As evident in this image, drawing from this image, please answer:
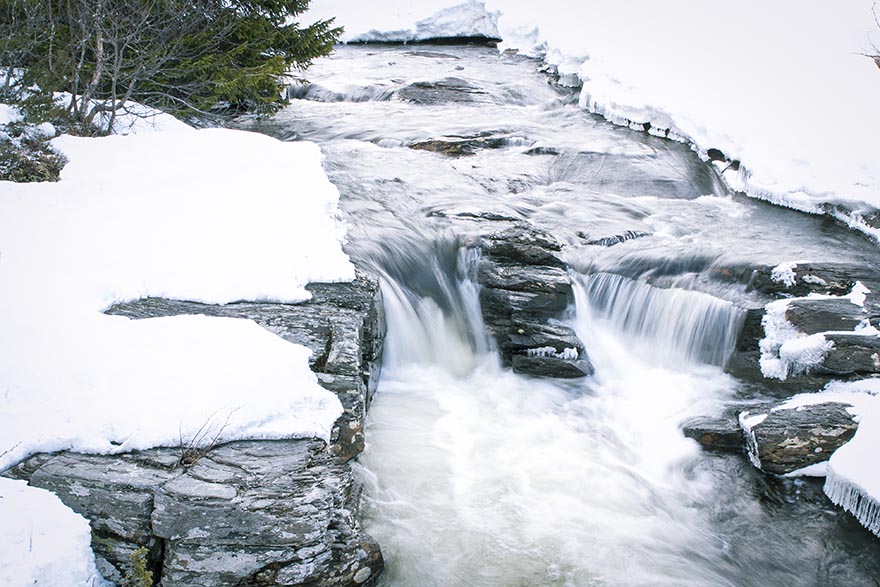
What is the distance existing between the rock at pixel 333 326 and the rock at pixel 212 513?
612 mm

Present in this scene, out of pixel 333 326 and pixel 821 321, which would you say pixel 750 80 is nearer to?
pixel 821 321

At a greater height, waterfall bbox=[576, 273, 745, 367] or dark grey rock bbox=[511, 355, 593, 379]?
waterfall bbox=[576, 273, 745, 367]

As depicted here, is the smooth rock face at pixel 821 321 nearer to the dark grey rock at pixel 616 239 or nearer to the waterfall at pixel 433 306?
the dark grey rock at pixel 616 239

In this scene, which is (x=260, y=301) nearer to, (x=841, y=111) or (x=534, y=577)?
(x=534, y=577)

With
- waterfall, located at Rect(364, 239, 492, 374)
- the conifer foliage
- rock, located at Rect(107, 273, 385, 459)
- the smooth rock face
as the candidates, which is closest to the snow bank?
the conifer foliage

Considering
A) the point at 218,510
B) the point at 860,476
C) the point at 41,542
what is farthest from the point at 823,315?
the point at 41,542

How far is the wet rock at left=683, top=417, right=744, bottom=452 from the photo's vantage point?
570cm

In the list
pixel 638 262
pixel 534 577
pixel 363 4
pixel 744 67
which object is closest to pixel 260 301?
pixel 534 577

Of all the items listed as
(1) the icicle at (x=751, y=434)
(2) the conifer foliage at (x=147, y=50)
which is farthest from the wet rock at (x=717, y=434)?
(2) the conifer foliage at (x=147, y=50)

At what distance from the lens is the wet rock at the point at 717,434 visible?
18.7 ft

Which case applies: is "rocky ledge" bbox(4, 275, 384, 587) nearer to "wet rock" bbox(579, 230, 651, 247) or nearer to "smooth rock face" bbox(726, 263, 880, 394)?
"smooth rock face" bbox(726, 263, 880, 394)

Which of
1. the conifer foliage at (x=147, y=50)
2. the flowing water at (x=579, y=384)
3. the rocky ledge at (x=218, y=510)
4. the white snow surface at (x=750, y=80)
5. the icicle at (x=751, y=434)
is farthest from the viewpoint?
the white snow surface at (x=750, y=80)

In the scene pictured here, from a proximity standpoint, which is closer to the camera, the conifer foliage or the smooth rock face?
the smooth rock face

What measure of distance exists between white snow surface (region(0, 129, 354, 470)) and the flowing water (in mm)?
1321
